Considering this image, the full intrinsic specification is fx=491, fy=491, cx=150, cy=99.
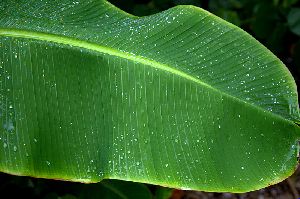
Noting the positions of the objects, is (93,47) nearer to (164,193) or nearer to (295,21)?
(164,193)

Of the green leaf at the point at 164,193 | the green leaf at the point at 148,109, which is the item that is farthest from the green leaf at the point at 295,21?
the green leaf at the point at 148,109

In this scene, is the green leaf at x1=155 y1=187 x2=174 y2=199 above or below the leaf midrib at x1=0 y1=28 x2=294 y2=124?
below

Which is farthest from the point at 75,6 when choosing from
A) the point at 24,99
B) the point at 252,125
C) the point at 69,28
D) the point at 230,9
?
the point at 230,9

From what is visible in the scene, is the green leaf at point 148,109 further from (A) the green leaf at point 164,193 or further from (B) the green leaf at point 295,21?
(B) the green leaf at point 295,21

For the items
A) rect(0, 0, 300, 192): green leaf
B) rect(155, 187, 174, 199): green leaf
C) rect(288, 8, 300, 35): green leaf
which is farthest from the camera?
rect(288, 8, 300, 35): green leaf

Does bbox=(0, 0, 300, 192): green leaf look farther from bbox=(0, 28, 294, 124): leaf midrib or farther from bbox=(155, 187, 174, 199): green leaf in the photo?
bbox=(155, 187, 174, 199): green leaf

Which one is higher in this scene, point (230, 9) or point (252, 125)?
point (252, 125)

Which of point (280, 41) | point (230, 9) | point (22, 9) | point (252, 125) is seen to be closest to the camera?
point (252, 125)

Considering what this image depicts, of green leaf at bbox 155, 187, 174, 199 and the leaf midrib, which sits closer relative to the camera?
the leaf midrib

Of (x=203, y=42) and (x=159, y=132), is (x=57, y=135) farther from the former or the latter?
(x=203, y=42)

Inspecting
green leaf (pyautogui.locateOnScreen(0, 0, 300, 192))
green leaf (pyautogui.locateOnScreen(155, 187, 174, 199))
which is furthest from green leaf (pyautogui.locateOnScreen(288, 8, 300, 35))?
green leaf (pyautogui.locateOnScreen(0, 0, 300, 192))
